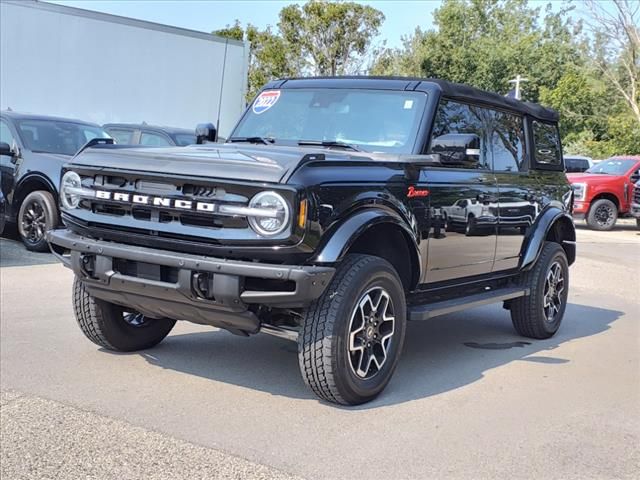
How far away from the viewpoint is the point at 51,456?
3.64m

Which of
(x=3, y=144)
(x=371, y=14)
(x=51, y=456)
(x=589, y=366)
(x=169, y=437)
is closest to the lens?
(x=51, y=456)

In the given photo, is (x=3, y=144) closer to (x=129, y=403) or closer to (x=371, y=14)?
(x=129, y=403)

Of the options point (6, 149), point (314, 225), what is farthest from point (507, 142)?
point (6, 149)

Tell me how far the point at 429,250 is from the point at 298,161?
4.42 feet

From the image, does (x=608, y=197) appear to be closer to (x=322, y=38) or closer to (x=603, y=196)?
(x=603, y=196)

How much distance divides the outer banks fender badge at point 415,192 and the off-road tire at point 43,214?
19.6 feet

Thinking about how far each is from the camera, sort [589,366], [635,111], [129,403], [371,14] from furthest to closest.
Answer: [635,111], [371,14], [589,366], [129,403]

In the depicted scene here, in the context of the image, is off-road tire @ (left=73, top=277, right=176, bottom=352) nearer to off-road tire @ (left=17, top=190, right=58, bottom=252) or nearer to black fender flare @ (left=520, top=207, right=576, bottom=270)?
black fender flare @ (left=520, top=207, right=576, bottom=270)

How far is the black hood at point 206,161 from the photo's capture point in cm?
403

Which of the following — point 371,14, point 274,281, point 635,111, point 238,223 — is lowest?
point 274,281

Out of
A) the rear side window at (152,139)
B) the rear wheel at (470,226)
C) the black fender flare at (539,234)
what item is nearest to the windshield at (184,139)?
the rear side window at (152,139)

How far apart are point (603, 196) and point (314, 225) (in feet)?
53.7

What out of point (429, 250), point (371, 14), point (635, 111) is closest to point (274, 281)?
point (429, 250)

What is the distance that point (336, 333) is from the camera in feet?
13.6
